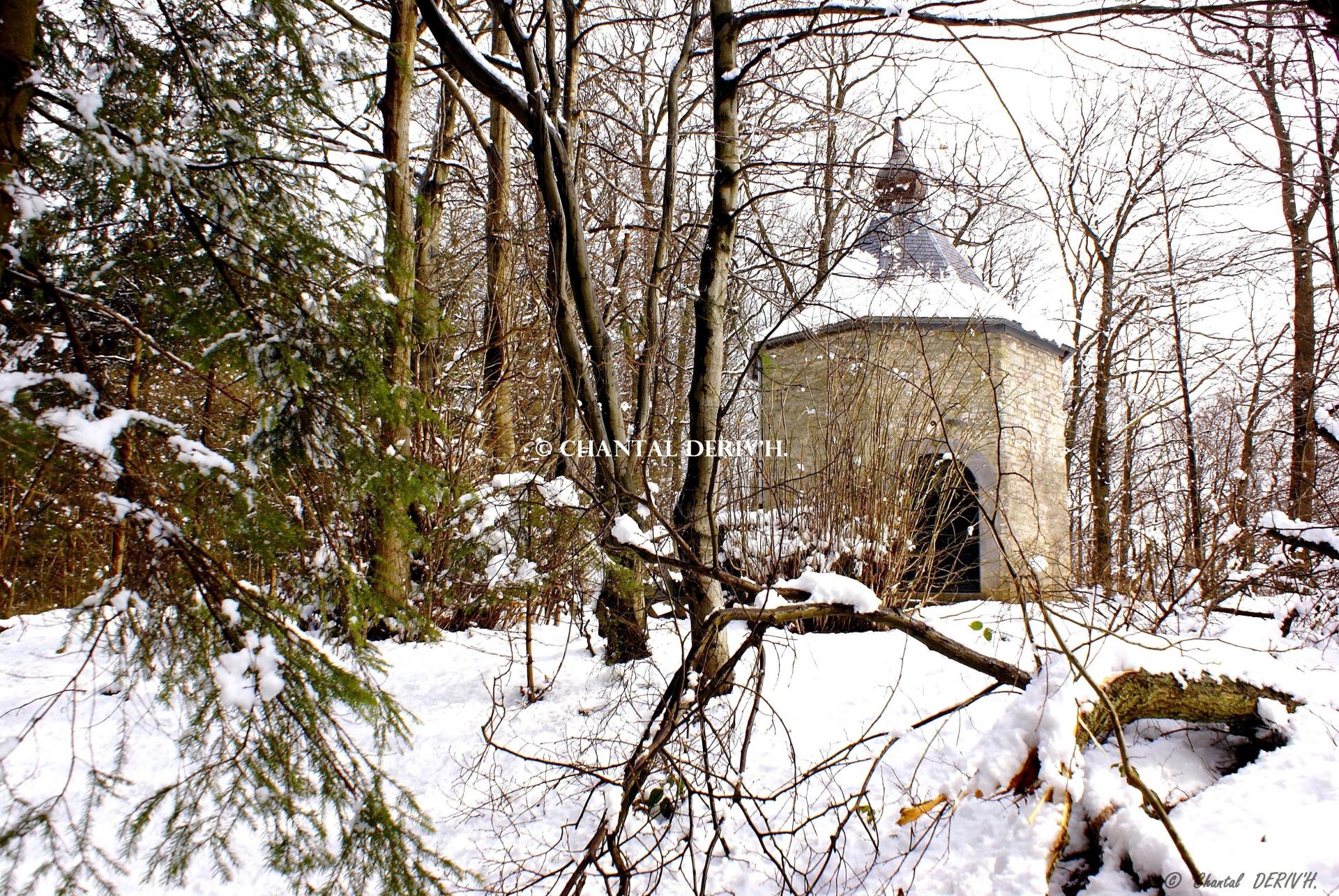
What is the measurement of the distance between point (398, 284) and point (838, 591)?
189 cm

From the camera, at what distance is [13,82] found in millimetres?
1582

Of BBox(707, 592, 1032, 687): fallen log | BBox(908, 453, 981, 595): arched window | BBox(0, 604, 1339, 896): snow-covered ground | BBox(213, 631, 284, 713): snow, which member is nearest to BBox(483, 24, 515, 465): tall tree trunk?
BBox(0, 604, 1339, 896): snow-covered ground

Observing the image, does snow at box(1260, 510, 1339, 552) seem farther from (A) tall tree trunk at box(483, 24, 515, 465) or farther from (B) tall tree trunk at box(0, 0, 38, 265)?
(A) tall tree trunk at box(483, 24, 515, 465)

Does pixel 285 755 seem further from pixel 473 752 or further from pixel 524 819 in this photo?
pixel 473 752

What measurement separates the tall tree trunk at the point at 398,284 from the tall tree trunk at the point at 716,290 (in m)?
1.65

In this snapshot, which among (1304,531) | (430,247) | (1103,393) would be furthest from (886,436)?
(1103,393)

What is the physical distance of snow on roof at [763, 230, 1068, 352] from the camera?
561 cm

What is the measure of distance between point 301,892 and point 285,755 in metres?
1.68

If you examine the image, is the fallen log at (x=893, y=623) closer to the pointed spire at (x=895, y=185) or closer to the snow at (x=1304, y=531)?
the snow at (x=1304, y=531)

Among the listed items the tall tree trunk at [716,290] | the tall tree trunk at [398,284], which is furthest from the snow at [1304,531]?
the tall tree trunk at [398,284]

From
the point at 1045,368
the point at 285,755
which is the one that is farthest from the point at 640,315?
the point at 1045,368

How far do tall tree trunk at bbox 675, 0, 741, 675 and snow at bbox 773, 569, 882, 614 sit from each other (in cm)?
166

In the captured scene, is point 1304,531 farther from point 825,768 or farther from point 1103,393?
point 1103,393

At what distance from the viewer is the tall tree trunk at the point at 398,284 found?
7.40 feet
